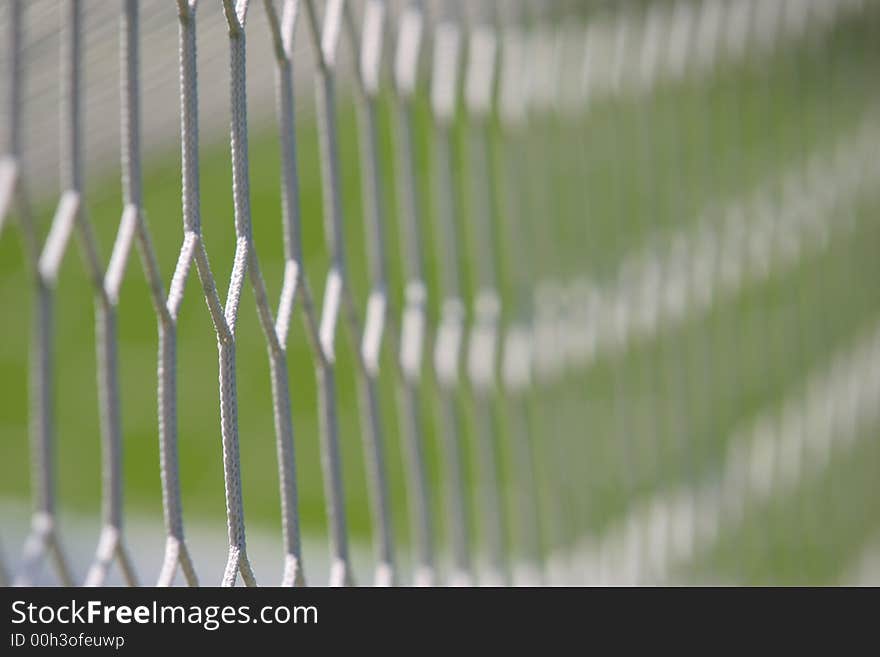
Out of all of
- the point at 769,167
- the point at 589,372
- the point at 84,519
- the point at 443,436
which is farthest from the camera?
the point at 84,519

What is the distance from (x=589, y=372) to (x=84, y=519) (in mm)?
1433

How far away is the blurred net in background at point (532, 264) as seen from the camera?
0.28m

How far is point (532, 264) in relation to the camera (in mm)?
589

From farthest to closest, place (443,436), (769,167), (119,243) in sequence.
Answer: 1. (769,167)
2. (443,436)
3. (119,243)

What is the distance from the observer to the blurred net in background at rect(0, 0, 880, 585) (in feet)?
0.92
